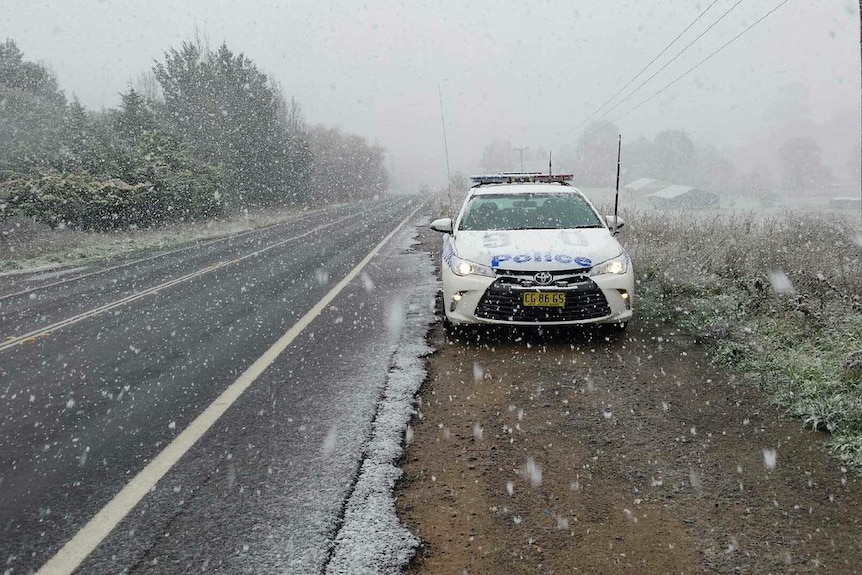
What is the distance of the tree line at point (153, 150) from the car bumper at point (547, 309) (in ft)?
71.0

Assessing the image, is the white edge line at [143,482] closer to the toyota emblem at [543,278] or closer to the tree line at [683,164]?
the toyota emblem at [543,278]

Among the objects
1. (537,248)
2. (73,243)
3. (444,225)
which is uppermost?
(444,225)

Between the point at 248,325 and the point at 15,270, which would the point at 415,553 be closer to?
the point at 248,325

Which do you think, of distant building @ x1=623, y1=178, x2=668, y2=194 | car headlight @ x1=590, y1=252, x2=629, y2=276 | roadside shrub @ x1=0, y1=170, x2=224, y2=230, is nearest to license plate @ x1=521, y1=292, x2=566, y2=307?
car headlight @ x1=590, y1=252, x2=629, y2=276

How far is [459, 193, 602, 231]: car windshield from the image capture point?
264 inches

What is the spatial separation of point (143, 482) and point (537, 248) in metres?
4.04

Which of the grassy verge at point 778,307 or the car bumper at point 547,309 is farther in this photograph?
the car bumper at point 547,309

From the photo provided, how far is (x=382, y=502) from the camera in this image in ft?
A: 9.80

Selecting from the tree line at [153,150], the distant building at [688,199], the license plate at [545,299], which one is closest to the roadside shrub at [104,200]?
the tree line at [153,150]

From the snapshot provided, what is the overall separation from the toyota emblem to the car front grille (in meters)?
0.06

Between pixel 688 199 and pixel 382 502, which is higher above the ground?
pixel 382 502

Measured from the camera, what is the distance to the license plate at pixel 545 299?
538 cm

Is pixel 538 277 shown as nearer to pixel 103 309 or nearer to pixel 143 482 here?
pixel 143 482

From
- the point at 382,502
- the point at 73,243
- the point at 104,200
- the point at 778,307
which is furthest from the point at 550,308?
the point at 104,200
